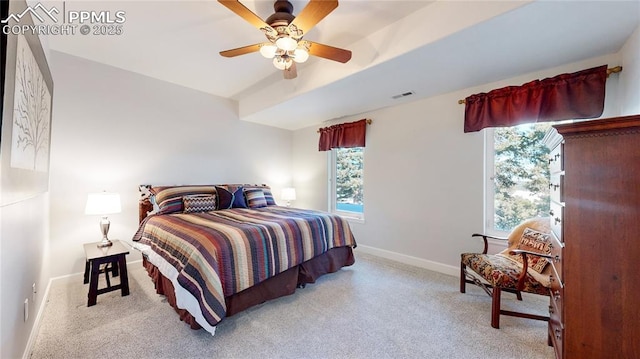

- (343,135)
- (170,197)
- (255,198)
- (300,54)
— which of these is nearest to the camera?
(300,54)

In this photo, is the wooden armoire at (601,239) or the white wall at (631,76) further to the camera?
the white wall at (631,76)

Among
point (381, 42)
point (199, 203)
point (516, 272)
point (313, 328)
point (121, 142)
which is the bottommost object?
point (313, 328)

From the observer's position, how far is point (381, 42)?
2264mm

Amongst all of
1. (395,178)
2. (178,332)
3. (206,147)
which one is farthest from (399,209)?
(206,147)

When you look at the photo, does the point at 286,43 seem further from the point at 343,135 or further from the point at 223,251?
the point at 343,135

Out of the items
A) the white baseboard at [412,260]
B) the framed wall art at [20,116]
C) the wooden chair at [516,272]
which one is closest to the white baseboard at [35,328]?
the framed wall art at [20,116]

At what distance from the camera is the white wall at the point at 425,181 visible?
2.84 metres

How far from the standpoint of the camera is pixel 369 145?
3.86 meters

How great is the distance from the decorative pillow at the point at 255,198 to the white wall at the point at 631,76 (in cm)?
379

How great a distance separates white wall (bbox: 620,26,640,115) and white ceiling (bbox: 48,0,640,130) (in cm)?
8

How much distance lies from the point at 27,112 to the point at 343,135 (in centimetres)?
343

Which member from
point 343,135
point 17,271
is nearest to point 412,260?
point 343,135

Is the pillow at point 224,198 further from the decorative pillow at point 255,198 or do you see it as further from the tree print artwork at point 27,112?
the tree print artwork at point 27,112

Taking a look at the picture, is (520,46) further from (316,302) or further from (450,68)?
(316,302)
